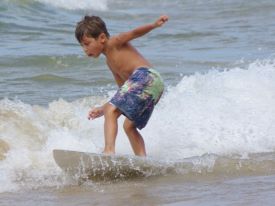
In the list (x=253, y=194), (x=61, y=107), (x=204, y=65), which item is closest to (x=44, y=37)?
(x=204, y=65)

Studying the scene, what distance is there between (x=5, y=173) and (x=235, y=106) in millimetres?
3024

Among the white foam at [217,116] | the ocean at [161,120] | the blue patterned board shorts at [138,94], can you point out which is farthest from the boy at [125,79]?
the white foam at [217,116]

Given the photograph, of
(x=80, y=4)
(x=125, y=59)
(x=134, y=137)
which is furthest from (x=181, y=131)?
(x=80, y=4)

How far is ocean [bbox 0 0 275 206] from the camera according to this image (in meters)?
5.82

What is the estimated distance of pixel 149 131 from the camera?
26.0ft

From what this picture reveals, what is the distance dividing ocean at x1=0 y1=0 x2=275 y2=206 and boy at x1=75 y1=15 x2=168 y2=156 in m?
0.36

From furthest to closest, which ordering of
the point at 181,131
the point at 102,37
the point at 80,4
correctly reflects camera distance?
the point at 80,4 < the point at 181,131 < the point at 102,37

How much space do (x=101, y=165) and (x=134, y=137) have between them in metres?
0.45

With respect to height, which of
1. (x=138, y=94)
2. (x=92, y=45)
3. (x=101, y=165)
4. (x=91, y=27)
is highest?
(x=91, y=27)

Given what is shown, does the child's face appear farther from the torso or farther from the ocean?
the ocean

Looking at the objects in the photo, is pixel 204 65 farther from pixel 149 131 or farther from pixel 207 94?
pixel 149 131

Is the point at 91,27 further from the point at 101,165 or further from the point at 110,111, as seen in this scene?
the point at 101,165

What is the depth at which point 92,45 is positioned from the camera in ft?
20.6

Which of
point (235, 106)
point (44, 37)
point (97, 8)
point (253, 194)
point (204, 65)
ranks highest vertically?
point (97, 8)
